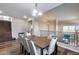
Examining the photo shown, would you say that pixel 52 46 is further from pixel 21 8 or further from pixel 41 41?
pixel 21 8

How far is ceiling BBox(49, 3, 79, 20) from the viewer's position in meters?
1.81

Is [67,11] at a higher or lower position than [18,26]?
higher

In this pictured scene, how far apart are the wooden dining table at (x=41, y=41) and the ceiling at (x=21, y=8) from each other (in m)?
0.51

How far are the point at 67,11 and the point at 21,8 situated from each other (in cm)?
89

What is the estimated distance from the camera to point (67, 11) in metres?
1.83

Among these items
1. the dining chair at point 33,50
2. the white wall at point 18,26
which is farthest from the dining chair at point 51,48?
the white wall at point 18,26

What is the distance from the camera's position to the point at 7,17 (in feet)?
6.02

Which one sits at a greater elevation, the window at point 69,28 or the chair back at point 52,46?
the window at point 69,28

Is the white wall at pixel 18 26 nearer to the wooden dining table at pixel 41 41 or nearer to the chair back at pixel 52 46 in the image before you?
the wooden dining table at pixel 41 41

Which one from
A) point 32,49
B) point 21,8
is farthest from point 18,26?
point 32,49

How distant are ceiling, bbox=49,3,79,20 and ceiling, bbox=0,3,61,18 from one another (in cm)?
10

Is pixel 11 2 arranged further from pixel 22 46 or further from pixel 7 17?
pixel 22 46

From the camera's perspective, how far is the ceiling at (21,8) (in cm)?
182
